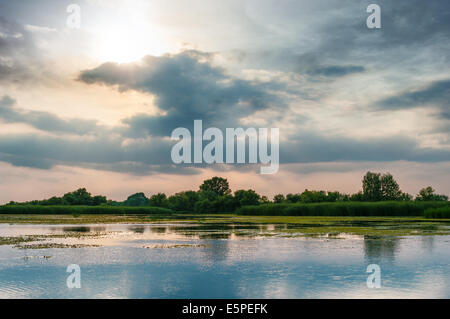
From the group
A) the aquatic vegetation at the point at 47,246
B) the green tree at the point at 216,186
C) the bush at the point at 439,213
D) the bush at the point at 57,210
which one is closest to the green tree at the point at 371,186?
the green tree at the point at 216,186

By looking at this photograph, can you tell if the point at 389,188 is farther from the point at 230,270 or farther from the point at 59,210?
the point at 230,270

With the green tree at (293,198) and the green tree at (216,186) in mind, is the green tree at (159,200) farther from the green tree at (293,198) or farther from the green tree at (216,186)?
the green tree at (293,198)

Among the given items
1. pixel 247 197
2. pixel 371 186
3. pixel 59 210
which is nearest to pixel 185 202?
pixel 247 197

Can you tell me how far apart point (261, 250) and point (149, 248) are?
6.68 metres

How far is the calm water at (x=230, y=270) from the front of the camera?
13336mm

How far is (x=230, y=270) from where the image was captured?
16.8 meters

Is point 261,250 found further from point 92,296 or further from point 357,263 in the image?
point 92,296

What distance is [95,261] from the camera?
63.2 ft

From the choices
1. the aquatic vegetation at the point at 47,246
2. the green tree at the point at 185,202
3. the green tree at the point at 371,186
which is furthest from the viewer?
the green tree at the point at 185,202

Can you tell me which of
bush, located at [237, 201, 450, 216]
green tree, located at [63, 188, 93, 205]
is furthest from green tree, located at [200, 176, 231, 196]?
bush, located at [237, 201, 450, 216]

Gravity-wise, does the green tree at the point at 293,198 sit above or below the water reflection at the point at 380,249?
above

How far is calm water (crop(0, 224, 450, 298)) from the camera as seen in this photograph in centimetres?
1334

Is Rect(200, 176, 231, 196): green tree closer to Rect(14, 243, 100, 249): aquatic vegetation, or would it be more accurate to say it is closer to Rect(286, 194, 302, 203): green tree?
Rect(286, 194, 302, 203): green tree
